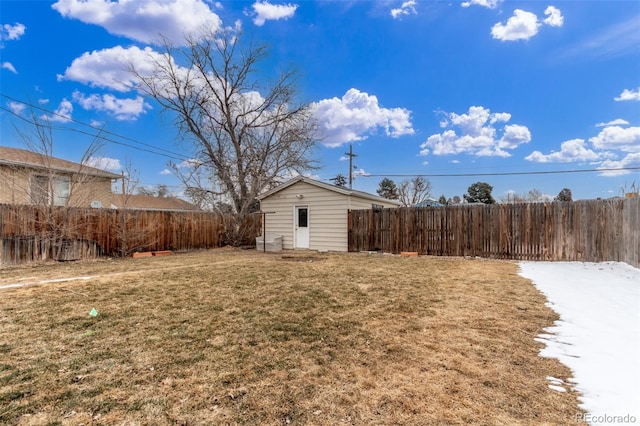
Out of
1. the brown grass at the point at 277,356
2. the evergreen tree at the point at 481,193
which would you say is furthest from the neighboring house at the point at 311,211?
the evergreen tree at the point at 481,193

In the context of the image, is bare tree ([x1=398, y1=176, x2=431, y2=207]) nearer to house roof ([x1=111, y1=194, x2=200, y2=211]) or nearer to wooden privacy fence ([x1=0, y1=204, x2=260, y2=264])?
house roof ([x1=111, y1=194, x2=200, y2=211])

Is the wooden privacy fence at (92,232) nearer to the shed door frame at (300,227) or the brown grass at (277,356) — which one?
the shed door frame at (300,227)

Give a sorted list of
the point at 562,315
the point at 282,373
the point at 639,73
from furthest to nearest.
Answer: the point at 639,73
the point at 562,315
the point at 282,373

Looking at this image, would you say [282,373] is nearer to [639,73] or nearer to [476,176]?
[639,73]

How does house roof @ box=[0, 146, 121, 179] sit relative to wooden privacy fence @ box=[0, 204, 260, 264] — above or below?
above

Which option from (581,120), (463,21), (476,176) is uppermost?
(463,21)

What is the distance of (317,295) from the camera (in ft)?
16.2

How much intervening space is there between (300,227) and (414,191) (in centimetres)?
2404

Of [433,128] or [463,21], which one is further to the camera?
[433,128]

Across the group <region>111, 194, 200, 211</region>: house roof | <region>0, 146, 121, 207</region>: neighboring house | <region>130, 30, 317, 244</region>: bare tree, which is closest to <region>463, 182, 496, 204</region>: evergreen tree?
<region>130, 30, 317, 244</region>: bare tree

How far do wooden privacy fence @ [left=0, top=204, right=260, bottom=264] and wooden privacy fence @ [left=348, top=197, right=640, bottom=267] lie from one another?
699 cm

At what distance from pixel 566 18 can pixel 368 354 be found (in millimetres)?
11286

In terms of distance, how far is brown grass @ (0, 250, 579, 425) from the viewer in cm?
193

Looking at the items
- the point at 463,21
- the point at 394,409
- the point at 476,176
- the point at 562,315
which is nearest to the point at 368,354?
the point at 394,409
